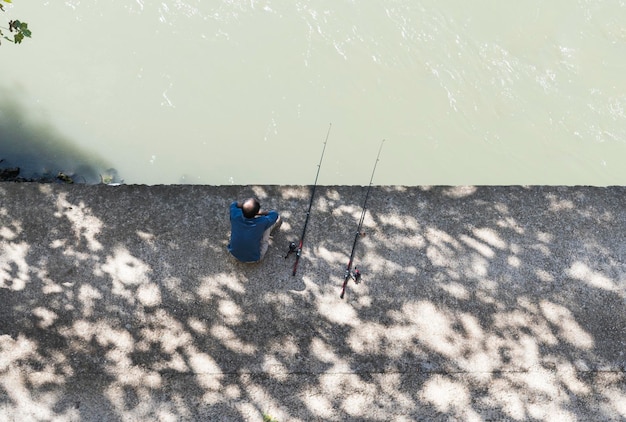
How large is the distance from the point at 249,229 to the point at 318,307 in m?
0.89

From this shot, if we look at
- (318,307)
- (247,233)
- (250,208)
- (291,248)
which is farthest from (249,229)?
(318,307)

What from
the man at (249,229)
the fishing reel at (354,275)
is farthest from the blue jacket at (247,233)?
the fishing reel at (354,275)

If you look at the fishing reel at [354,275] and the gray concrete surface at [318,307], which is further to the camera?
the fishing reel at [354,275]

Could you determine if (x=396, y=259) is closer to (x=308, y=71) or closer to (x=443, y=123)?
(x=443, y=123)

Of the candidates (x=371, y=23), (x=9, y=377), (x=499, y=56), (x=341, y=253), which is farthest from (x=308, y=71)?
(x=9, y=377)

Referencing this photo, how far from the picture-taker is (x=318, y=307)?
17.4ft

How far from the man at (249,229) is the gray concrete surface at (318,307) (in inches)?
8.2

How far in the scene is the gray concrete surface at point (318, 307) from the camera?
499cm

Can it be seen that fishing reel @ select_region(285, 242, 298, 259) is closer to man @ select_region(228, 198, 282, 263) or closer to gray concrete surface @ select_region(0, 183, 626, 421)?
gray concrete surface @ select_region(0, 183, 626, 421)

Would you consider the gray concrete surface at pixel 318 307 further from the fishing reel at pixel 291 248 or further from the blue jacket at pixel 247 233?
the blue jacket at pixel 247 233

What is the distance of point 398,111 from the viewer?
771cm

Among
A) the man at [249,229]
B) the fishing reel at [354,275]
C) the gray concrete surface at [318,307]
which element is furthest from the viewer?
the fishing reel at [354,275]

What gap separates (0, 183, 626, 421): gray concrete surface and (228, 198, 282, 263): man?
209mm

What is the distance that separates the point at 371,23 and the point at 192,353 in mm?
5109
